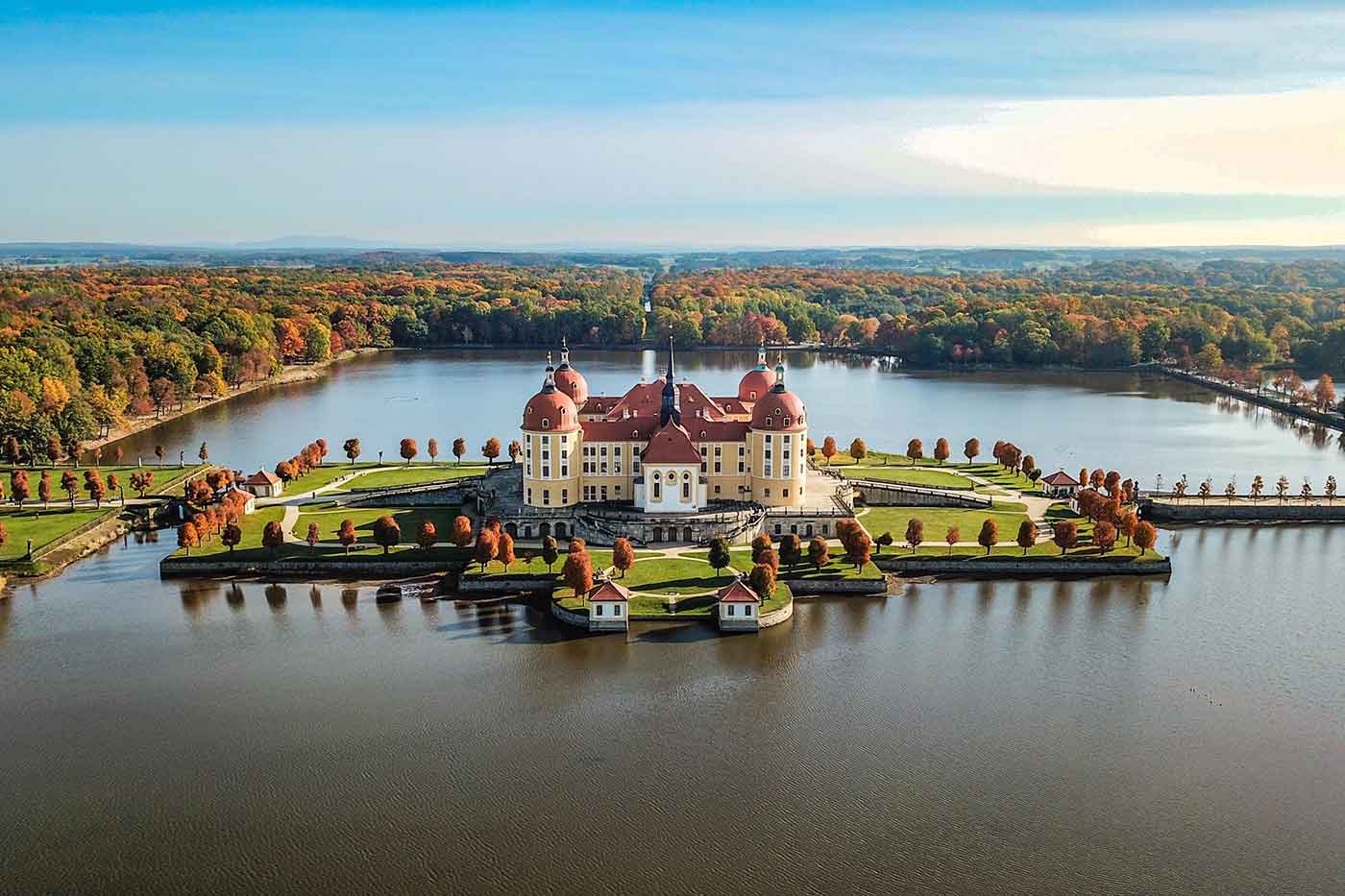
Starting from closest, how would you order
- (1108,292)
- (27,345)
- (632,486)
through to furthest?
(632,486) → (27,345) → (1108,292)

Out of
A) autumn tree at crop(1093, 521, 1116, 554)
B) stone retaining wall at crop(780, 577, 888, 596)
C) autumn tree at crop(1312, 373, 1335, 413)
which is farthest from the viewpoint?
autumn tree at crop(1312, 373, 1335, 413)

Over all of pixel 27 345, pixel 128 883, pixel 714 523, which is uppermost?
pixel 27 345

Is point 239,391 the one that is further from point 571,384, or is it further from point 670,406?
point 670,406

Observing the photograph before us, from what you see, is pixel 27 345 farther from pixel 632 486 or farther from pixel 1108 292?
pixel 1108 292

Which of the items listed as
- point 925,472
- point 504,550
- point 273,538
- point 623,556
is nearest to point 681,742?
point 623,556

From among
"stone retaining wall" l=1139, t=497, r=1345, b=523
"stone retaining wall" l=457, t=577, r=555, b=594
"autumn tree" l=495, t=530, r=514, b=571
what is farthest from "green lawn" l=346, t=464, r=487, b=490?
"stone retaining wall" l=1139, t=497, r=1345, b=523

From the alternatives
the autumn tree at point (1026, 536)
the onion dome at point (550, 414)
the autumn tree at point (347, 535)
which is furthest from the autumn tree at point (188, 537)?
the autumn tree at point (1026, 536)

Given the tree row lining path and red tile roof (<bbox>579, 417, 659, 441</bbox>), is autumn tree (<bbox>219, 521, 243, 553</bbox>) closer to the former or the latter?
red tile roof (<bbox>579, 417, 659, 441</bbox>)

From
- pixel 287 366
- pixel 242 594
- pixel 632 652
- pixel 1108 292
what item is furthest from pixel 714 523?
pixel 1108 292
